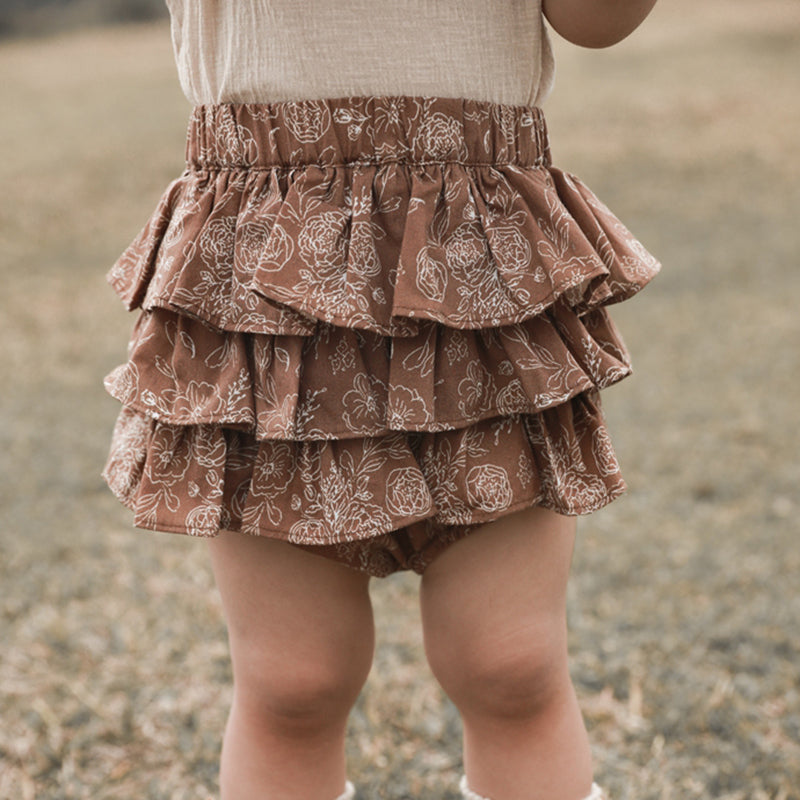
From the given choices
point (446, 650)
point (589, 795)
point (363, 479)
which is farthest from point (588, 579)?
point (363, 479)

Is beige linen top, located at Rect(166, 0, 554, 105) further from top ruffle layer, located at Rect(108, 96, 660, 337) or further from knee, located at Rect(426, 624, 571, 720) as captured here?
knee, located at Rect(426, 624, 571, 720)

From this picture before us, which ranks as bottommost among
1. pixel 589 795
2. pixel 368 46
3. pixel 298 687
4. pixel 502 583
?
pixel 589 795

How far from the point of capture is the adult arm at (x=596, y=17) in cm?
104

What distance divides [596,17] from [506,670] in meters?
0.68

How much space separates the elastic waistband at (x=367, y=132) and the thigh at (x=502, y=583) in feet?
1.29

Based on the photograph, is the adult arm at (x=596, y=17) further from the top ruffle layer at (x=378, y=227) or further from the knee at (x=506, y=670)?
the knee at (x=506, y=670)

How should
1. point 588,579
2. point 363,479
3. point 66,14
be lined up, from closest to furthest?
1. point 363,479
2. point 588,579
3. point 66,14

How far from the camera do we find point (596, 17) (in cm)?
105

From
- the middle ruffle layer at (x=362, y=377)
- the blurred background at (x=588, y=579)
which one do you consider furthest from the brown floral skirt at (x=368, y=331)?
the blurred background at (x=588, y=579)

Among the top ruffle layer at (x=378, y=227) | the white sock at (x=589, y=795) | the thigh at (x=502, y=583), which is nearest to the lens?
the top ruffle layer at (x=378, y=227)

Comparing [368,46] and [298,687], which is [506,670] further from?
[368,46]

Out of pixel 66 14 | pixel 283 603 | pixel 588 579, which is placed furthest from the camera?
pixel 66 14

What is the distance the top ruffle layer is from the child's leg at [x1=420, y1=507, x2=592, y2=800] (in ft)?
0.86

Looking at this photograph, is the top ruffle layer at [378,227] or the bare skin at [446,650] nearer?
the top ruffle layer at [378,227]
